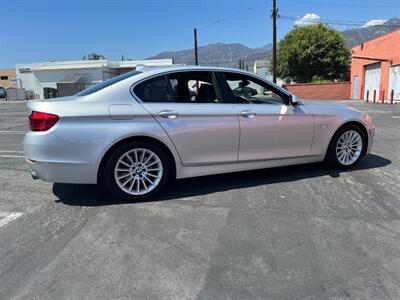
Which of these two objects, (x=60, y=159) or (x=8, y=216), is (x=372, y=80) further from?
(x=8, y=216)

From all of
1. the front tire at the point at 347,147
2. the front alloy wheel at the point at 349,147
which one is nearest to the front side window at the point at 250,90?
the front tire at the point at 347,147

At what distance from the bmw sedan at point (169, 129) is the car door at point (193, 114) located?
0.01 metres

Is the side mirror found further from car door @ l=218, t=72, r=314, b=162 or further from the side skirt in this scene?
the side skirt

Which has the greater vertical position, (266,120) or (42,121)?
(42,121)

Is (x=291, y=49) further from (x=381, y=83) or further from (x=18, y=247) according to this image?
(x=18, y=247)

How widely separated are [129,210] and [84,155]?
80cm

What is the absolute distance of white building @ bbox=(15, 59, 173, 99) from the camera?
49312 millimetres

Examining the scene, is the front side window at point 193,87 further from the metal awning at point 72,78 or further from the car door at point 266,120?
the metal awning at point 72,78

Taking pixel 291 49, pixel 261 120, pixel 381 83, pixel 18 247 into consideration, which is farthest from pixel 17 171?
pixel 291 49

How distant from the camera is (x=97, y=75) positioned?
50.1m

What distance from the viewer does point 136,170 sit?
4297 millimetres

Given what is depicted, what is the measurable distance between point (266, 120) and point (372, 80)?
2713 cm

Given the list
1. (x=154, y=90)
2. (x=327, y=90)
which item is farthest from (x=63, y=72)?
(x=154, y=90)

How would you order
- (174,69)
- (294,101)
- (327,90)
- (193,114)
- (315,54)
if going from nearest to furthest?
(193,114) → (174,69) → (294,101) → (327,90) → (315,54)
